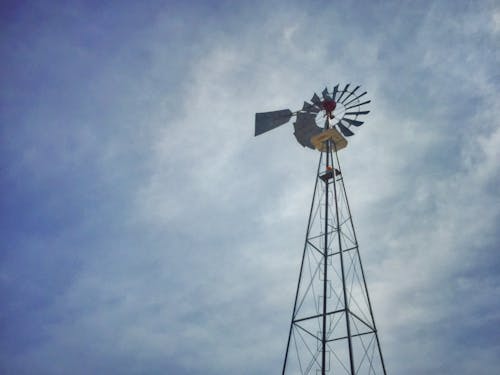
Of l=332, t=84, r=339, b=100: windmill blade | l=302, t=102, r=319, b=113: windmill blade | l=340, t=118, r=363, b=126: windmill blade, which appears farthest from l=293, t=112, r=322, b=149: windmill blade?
l=332, t=84, r=339, b=100: windmill blade

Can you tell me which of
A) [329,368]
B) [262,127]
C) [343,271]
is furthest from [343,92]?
Result: [329,368]

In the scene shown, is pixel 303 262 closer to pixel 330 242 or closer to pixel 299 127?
pixel 330 242

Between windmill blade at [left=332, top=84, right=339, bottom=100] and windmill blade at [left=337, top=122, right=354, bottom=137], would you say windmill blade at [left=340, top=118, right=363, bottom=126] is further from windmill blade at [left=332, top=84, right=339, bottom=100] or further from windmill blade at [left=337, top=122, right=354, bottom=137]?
windmill blade at [left=332, top=84, right=339, bottom=100]

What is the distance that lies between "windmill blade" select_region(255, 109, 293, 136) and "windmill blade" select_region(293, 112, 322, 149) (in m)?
0.58

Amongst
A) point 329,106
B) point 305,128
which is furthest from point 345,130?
point 305,128

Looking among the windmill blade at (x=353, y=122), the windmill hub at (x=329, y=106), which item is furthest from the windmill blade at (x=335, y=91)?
the windmill blade at (x=353, y=122)

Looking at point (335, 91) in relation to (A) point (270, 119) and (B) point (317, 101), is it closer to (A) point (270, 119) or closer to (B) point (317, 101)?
(B) point (317, 101)

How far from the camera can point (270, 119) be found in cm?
2253

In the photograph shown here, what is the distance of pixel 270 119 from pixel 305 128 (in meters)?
1.95

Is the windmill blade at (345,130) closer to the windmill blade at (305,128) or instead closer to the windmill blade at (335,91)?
the windmill blade at (305,128)

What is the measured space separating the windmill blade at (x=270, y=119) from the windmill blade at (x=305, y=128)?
0.58 meters

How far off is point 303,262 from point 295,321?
2785 mm

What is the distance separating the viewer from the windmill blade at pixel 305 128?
22.6 m

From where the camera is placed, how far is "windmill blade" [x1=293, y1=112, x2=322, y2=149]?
22641mm
